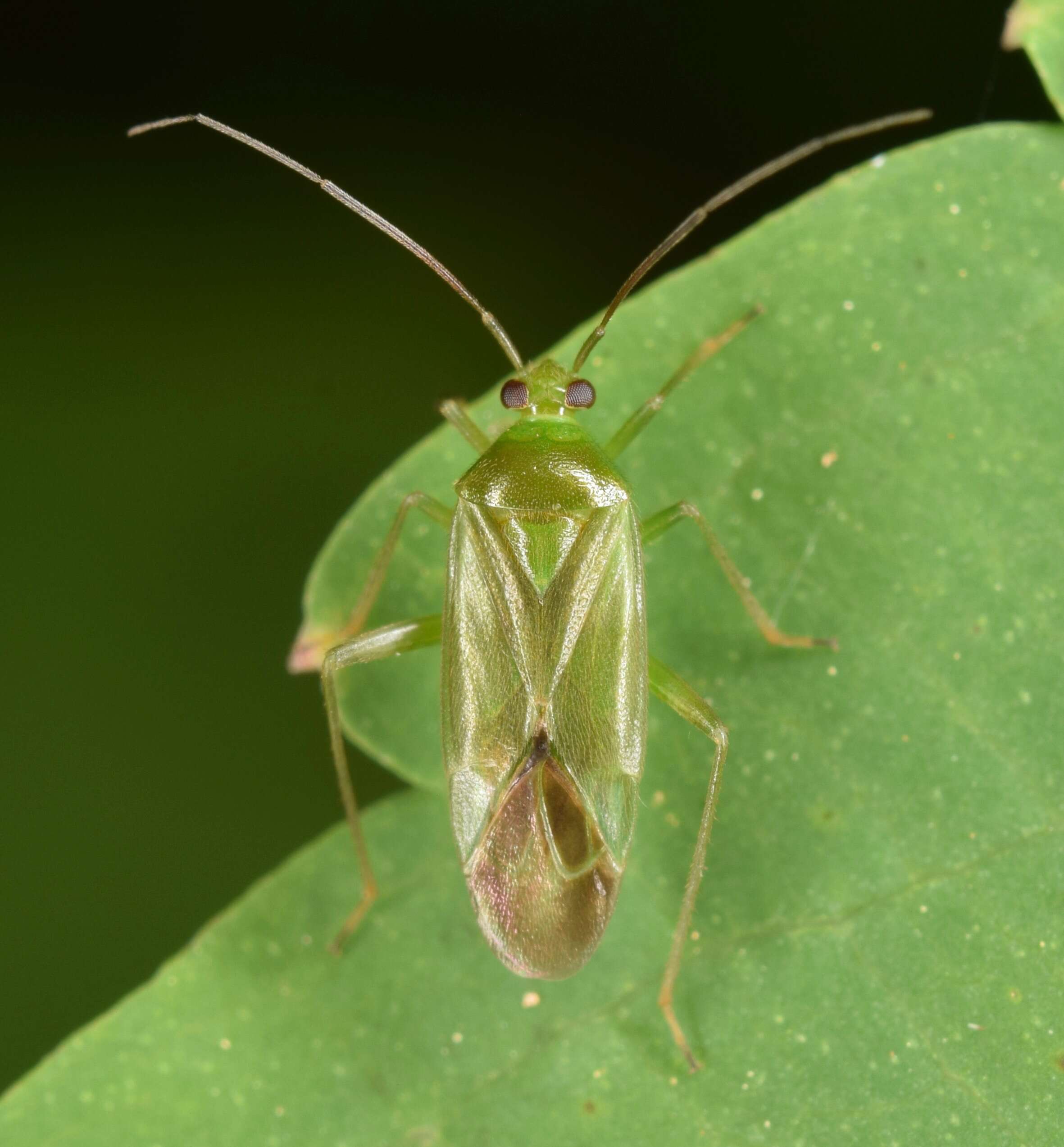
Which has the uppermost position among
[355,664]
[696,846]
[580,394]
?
[580,394]

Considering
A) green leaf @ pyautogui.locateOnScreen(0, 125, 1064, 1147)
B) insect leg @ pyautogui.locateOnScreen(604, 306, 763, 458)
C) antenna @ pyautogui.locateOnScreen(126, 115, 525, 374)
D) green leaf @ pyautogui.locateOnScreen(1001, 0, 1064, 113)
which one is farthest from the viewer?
antenna @ pyautogui.locateOnScreen(126, 115, 525, 374)

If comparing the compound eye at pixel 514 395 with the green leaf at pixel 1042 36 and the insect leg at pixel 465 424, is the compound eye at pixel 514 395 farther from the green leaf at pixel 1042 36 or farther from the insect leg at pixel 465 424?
the green leaf at pixel 1042 36

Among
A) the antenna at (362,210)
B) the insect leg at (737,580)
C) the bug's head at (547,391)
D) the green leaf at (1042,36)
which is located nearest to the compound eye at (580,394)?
the bug's head at (547,391)

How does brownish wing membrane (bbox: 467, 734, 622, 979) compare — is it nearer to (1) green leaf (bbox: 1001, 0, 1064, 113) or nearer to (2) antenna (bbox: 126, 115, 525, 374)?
(2) antenna (bbox: 126, 115, 525, 374)

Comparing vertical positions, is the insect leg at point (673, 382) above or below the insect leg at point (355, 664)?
above

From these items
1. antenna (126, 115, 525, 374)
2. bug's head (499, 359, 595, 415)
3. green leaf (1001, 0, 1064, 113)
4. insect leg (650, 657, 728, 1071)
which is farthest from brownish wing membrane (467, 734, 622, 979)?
green leaf (1001, 0, 1064, 113)

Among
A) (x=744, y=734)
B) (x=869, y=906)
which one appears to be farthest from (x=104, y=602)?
(x=869, y=906)

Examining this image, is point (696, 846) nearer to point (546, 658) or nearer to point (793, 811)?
point (793, 811)

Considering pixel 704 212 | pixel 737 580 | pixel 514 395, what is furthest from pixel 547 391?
pixel 737 580
